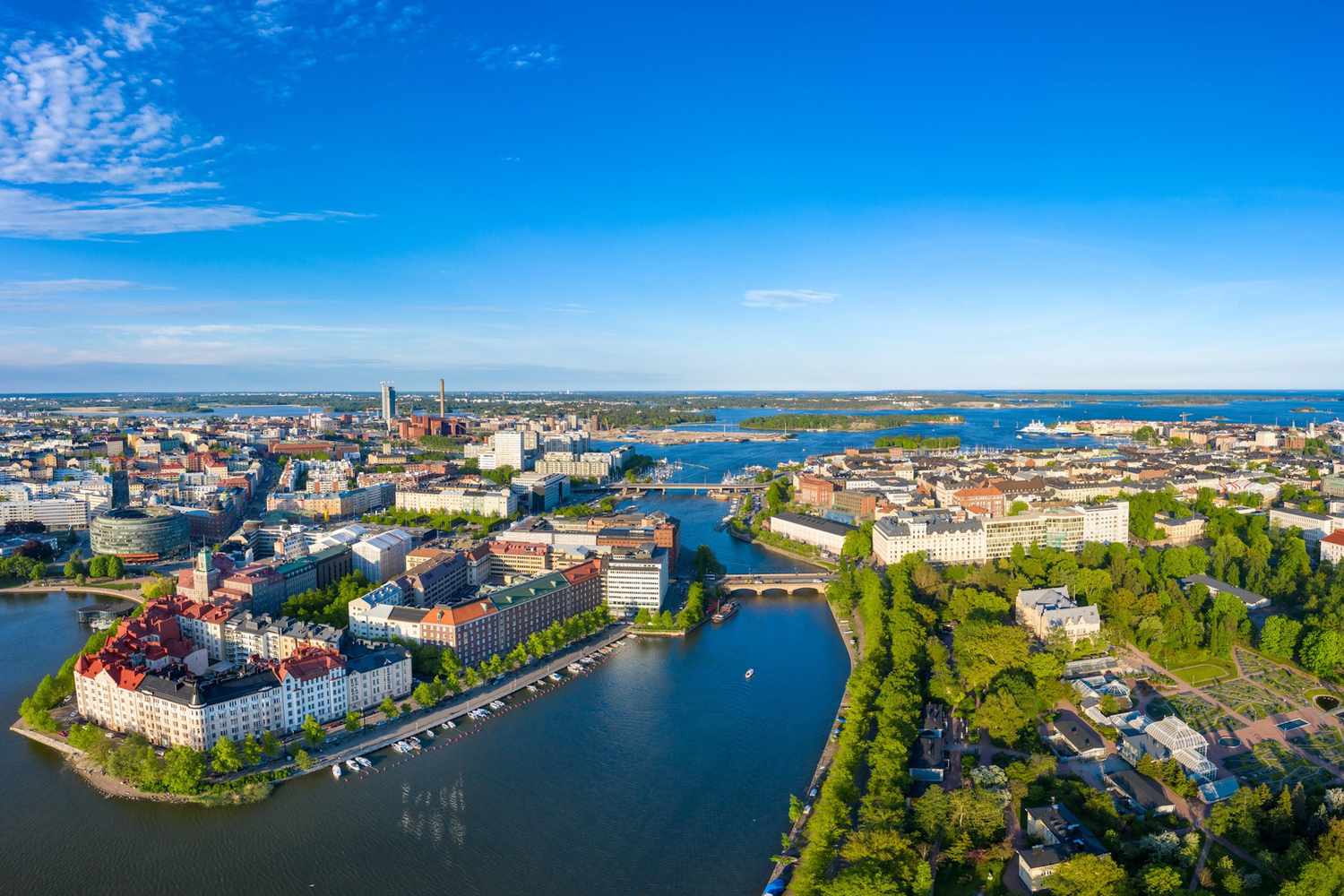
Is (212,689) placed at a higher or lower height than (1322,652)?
higher

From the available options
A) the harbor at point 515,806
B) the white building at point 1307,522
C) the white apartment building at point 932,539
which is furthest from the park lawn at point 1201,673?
the white building at point 1307,522

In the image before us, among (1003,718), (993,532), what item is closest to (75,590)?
(1003,718)

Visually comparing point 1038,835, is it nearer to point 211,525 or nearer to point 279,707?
point 279,707

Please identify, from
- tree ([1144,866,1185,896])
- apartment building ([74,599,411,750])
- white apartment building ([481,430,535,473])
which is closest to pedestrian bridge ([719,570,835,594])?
apartment building ([74,599,411,750])

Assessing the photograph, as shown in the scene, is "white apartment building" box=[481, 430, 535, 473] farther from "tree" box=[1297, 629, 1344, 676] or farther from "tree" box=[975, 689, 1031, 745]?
"tree" box=[1297, 629, 1344, 676]

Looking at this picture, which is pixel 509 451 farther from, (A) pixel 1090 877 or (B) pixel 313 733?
(A) pixel 1090 877

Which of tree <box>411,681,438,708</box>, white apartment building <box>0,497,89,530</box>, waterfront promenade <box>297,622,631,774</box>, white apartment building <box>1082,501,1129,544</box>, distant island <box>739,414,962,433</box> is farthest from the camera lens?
distant island <box>739,414,962,433</box>

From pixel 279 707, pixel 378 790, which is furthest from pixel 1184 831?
pixel 279 707
